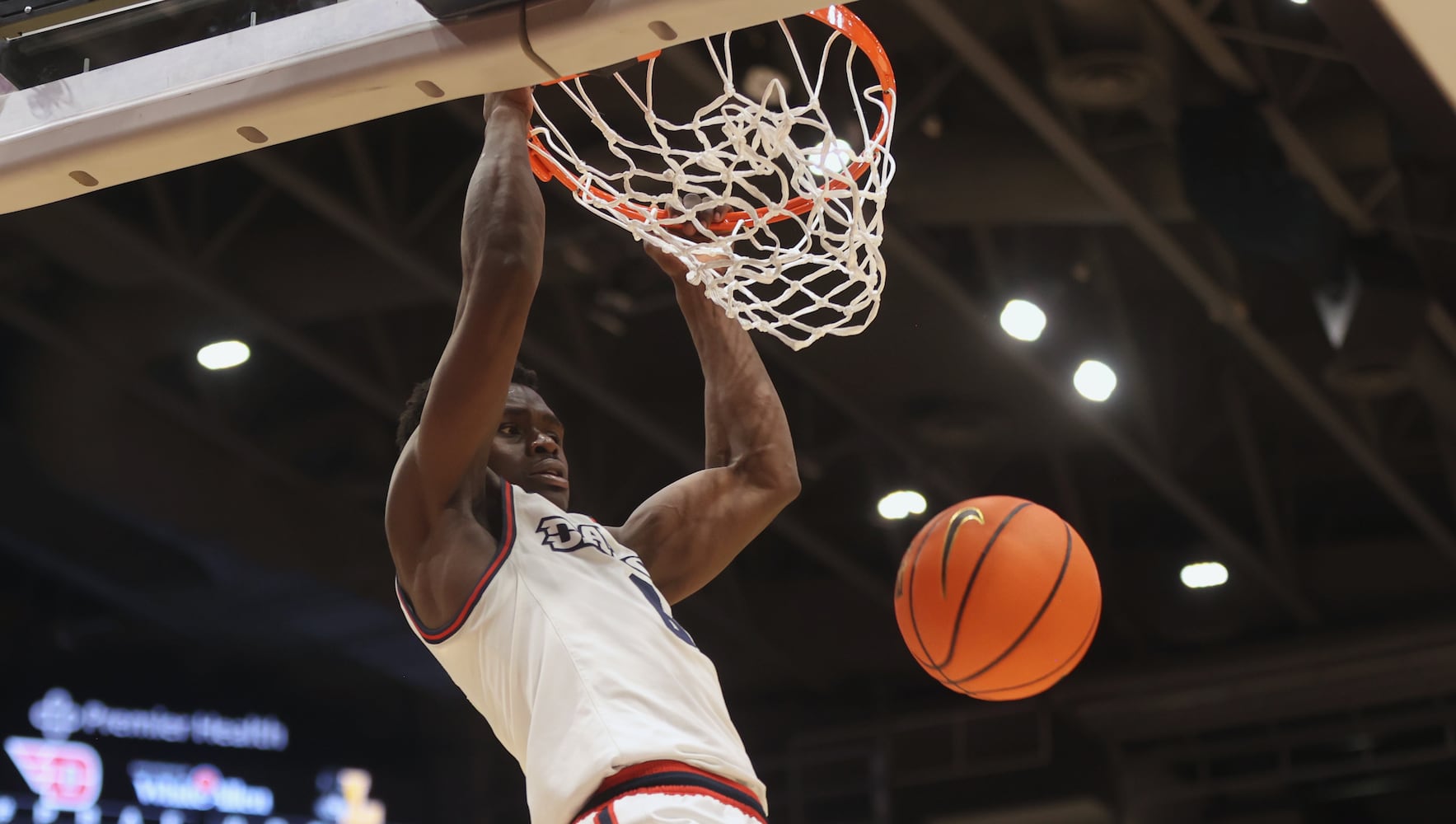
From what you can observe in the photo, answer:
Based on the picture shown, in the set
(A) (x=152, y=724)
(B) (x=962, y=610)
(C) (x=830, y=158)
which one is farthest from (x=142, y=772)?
(C) (x=830, y=158)

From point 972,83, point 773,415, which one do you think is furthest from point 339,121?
point 972,83

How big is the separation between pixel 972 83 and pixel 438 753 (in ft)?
17.8

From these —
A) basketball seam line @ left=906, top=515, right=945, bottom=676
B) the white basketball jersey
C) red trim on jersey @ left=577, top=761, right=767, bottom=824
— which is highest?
basketball seam line @ left=906, top=515, right=945, bottom=676

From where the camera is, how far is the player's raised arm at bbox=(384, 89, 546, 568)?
2.16m

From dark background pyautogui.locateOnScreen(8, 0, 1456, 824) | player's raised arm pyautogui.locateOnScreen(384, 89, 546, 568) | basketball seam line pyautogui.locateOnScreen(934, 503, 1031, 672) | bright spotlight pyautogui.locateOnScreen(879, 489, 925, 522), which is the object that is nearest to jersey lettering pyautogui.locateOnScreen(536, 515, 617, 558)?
player's raised arm pyautogui.locateOnScreen(384, 89, 546, 568)

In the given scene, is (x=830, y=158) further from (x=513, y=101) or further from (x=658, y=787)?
(x=658, y=787)

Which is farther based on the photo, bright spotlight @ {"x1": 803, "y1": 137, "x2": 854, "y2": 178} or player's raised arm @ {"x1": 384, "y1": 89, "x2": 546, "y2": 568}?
bright spotlight @ {"x1": 803, "y1": 137, "x2": 854, "y2": 178}

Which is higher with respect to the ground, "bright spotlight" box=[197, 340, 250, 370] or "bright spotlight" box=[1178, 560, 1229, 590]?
"bright spotlight" box=[197, 340, 250, 370]

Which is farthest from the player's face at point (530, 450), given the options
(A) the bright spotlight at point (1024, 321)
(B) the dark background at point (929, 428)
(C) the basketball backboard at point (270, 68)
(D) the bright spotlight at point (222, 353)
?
(D) the bright spotlight at point (222, 353)

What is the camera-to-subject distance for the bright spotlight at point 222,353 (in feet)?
24.8

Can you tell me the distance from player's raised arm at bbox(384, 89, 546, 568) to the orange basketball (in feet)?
5.49

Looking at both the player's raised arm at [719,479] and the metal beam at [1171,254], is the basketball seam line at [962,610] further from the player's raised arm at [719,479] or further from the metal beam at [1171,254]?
the metal beam at [1171,254]

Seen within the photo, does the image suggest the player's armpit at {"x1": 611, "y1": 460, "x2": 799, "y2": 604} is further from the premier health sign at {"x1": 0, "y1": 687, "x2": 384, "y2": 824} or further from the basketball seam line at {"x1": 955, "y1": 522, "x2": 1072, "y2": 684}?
the premier health sign at {"x1": 0, "y1": 687, "x2": 384, "y2": 824}

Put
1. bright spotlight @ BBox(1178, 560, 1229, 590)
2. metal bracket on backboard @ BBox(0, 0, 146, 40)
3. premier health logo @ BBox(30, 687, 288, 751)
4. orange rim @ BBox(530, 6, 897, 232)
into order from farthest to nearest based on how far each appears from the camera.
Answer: bright spotlight @ BBox(1178, 560, 1229, 590), premier health logo @ BBox(30, 687, 288, 751), orange rim @ BBox(530, 6, 897, 232), metal bracket on backboard @ BBox(0, 0, 146, 40)
